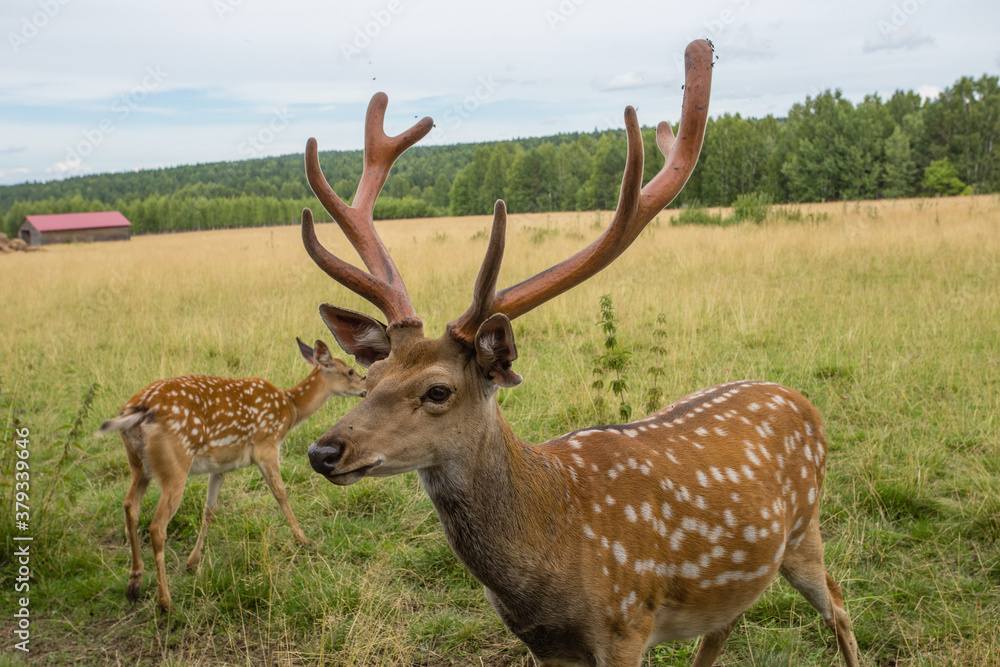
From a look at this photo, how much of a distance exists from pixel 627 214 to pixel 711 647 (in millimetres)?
1939

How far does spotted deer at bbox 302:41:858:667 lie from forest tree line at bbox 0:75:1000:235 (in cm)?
3363

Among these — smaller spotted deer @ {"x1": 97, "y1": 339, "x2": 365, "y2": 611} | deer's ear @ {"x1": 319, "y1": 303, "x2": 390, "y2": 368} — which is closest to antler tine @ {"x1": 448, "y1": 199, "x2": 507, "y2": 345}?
deer's ear @ {"x1": 319, "y1": 303, "x2": 390, "y2": 368}

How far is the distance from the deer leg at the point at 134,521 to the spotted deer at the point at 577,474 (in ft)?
7.51

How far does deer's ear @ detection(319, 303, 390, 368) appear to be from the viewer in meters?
2.43

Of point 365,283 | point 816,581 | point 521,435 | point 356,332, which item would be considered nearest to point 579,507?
point 356,332

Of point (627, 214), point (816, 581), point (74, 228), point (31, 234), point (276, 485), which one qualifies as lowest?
point (276, 485)

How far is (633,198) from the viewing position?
96.2 inches

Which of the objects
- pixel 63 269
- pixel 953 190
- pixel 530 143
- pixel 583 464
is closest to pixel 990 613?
pixel 583 464

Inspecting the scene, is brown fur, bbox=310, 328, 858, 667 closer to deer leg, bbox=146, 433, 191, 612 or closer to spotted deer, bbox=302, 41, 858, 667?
spotted deer, bbox=302, 41, 858, 667

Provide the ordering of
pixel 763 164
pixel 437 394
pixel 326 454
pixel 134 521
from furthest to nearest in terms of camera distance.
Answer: pixel 763 164, pixel 134 521, pixel 437 394, pixel 326 454

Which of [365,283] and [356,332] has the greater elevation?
[365,283]

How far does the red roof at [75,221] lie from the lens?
60.7 m

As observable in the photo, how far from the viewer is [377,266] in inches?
110

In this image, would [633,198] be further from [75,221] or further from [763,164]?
[75,221]
